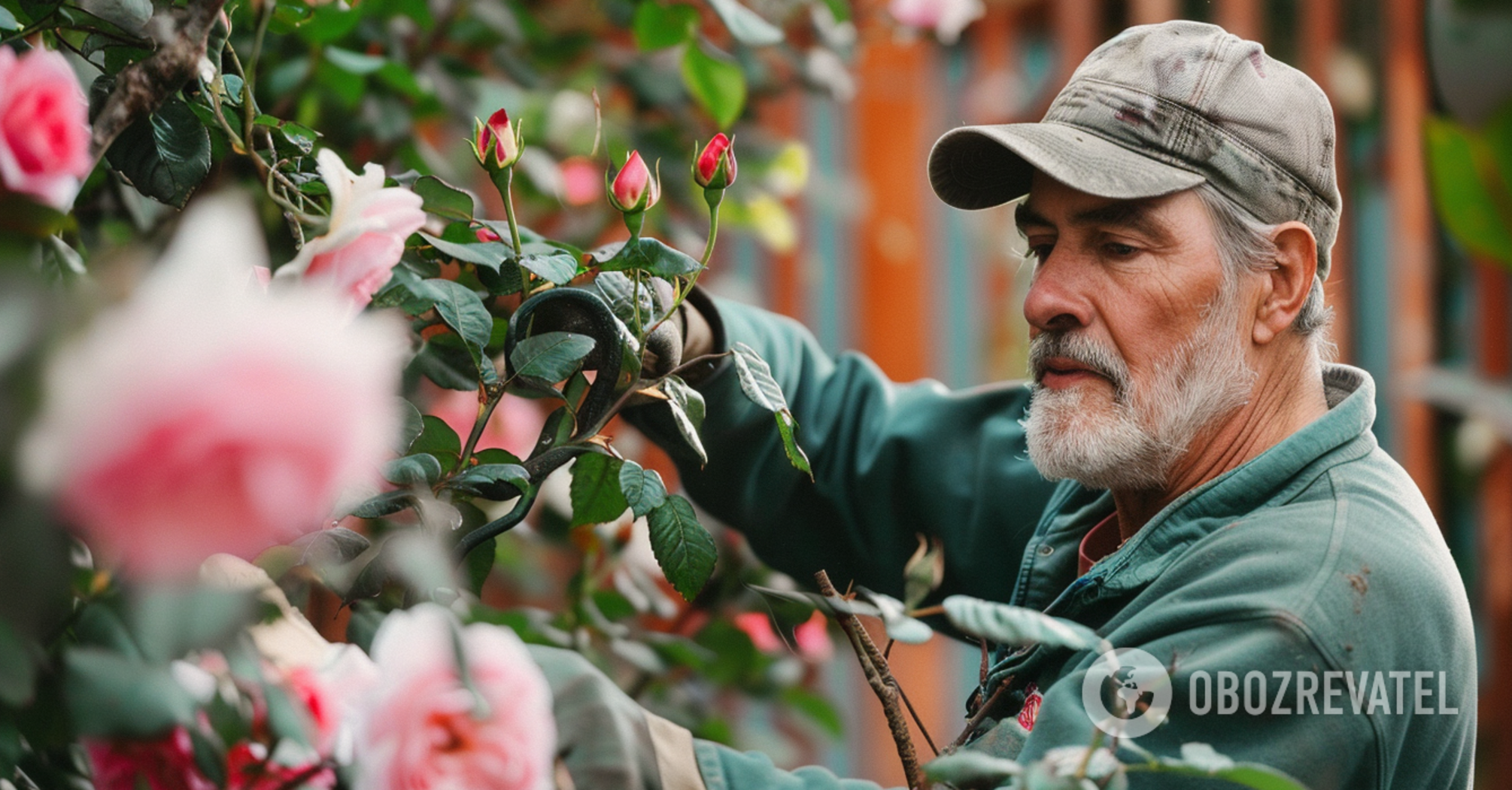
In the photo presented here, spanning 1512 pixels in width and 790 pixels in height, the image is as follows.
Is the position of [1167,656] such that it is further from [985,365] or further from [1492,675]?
[985,365]

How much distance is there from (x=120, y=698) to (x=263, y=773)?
13cm

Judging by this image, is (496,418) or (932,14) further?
(932,14)

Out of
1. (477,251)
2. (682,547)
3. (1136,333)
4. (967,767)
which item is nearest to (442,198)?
(477,251)

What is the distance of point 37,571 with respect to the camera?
1.50 feet

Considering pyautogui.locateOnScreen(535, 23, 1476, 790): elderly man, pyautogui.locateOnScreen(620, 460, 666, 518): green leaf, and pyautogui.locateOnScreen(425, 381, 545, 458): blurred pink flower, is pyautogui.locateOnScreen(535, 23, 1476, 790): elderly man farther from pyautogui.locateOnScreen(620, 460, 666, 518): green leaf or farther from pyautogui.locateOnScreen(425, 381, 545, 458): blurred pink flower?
pyautogui.locateOnScreen(425, 381, 545, 458): blurred pink flower

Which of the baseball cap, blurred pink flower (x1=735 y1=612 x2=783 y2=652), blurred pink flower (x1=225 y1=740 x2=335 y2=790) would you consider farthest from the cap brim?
blurred pink flower (x1=225 y1=740 x2=335 y2=790)

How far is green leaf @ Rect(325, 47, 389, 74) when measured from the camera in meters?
1.34

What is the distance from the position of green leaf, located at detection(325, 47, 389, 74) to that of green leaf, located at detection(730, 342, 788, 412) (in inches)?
24.0

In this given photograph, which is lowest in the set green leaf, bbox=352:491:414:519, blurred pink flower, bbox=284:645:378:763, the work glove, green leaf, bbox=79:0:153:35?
the work glove

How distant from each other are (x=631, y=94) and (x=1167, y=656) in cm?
129

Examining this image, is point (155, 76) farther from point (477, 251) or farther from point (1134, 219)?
point (1134, 219)

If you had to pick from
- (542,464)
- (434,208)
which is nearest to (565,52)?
(434,208)

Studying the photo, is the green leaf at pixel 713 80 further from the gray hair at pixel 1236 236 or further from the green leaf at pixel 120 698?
the green leaf at pixel 120 698

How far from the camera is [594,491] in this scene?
973mm
